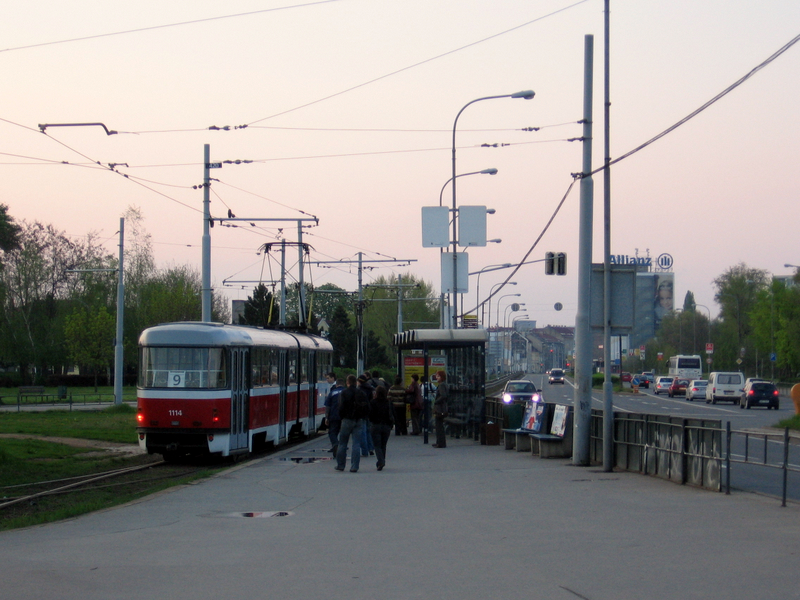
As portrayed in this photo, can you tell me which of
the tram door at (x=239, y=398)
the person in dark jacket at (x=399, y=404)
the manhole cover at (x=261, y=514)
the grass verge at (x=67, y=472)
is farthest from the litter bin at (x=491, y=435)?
the manhole cover at (x=261, y=514)

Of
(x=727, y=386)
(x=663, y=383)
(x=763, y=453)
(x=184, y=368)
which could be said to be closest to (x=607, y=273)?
(x=763, y=453)

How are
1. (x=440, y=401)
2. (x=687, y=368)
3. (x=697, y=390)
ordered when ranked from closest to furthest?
(x=440, y=401), (x=697, y=390), (x=687, y=368)

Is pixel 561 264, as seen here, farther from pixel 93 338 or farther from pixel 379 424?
pixel 93 338

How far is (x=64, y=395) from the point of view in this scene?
47062 mm

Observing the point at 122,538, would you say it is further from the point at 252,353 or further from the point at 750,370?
the point at 750,370

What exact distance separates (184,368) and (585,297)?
7.94 m

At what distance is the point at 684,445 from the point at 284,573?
783cm

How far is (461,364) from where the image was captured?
2636 cm

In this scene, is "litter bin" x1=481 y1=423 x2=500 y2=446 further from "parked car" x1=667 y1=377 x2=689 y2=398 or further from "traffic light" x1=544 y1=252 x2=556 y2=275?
"parked car" x1=667 y1=377 x2=689 y2=398

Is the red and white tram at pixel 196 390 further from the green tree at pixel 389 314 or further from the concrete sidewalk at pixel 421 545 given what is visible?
the green tree at pixel 389 314

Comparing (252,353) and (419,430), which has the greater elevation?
(252,353)

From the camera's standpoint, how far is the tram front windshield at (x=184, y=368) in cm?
1880

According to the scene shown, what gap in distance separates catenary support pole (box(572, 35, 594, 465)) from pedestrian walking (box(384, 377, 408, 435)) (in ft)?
31.2

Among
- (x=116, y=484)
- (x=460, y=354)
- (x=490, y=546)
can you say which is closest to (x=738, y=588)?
(x=490, y=546)
